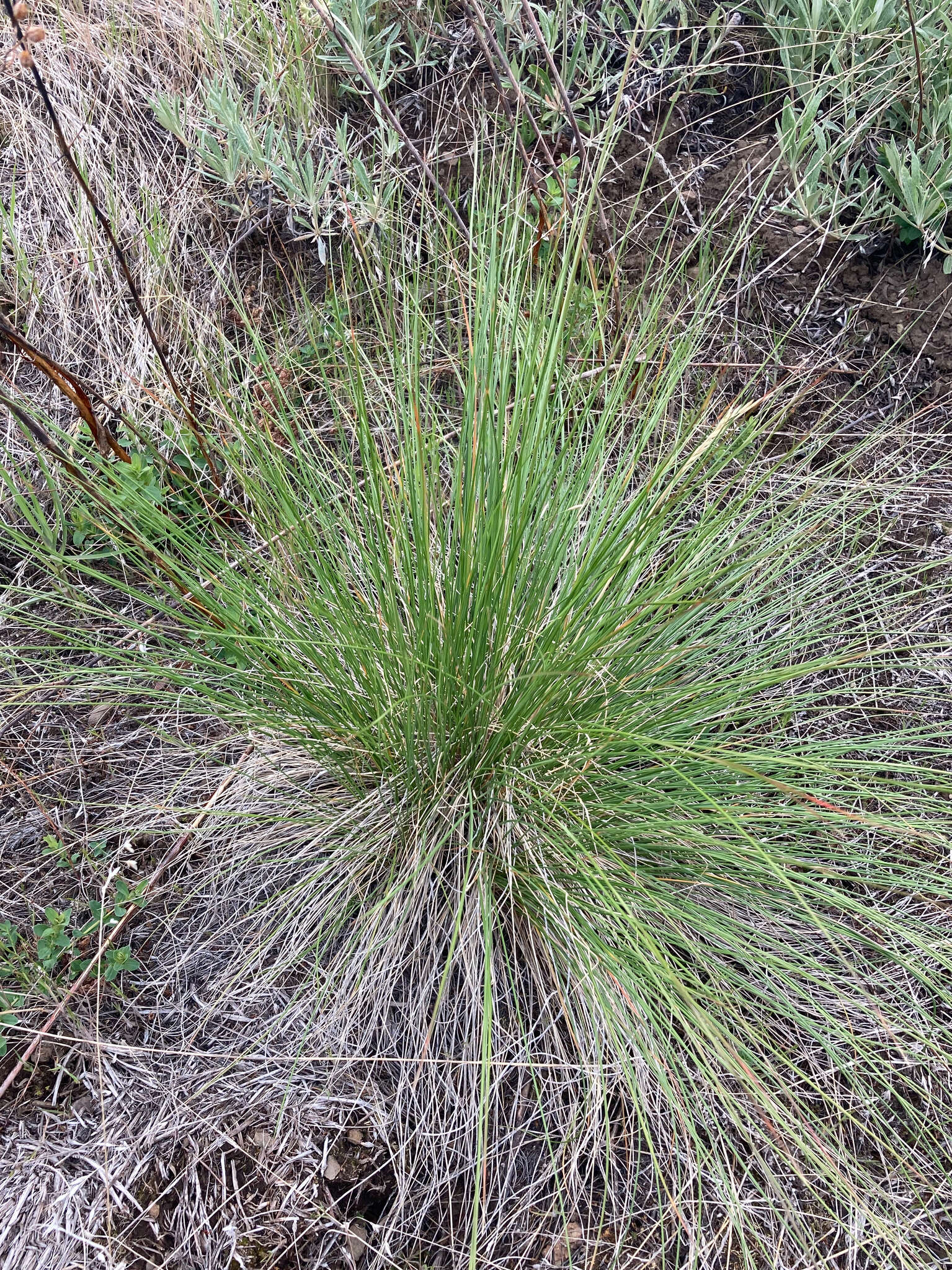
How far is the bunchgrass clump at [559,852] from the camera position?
1313 mm

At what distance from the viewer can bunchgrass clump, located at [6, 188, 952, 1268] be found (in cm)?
131

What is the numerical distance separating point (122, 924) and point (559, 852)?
0.75 m

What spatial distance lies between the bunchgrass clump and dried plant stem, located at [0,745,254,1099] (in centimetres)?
6

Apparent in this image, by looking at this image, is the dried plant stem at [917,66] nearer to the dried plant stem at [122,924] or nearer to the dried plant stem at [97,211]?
the dried plant stem at [97,211]

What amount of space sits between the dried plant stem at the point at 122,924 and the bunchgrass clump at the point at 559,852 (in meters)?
0.06

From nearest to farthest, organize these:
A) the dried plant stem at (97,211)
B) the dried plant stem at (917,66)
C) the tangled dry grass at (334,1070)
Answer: the dried plant stem at (97,211) < the tangled dry grass at (334,1070) < the dried plant stem at (917,66)

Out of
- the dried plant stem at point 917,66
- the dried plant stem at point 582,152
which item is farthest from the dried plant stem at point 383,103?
the dried plant stem at point 917,66

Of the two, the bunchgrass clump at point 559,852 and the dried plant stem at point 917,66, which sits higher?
the dried plant stem at point 917,66

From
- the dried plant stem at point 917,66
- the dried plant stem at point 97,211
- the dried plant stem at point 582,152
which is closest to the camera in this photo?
the dried plant stem at point 97,211

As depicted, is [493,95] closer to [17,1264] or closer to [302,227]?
[302,227]

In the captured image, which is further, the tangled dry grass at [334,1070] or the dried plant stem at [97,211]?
the tangled dry grass at [334,1070]

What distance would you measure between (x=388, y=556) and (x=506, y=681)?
1.06 ft

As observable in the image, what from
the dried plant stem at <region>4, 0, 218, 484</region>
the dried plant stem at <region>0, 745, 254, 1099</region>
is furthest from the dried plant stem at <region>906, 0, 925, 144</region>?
the dried plant stem at <region>0, 745, 254, 1099</region>

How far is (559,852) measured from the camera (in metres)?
1.38
